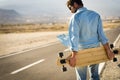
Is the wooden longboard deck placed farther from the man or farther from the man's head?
the man's head

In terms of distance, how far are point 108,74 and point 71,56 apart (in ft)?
15.4

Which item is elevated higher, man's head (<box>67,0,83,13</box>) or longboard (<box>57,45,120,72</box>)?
man's head (<box>67,0,83,13</box>)

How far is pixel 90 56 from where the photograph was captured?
4406 millimetres

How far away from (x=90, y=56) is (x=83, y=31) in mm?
420

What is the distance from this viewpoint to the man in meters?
4.27

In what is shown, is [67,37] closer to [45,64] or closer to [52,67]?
[52,67]

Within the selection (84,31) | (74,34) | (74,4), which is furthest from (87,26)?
(74,4)

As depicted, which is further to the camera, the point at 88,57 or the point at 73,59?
the point at 88,57

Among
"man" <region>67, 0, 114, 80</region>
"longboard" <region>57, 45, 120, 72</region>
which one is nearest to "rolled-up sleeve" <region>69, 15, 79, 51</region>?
"man" <region>67, 0, 114, 80</region>

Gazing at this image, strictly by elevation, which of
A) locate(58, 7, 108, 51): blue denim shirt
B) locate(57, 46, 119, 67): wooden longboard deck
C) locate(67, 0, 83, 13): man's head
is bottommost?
locate(57, 46, 119, 67): wooden longboard deck

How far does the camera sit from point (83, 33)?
14.6ft

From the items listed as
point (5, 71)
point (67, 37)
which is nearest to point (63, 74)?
point (5, 71)

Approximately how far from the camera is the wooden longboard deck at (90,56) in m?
4.35

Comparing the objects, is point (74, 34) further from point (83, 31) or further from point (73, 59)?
point (73, 59)
